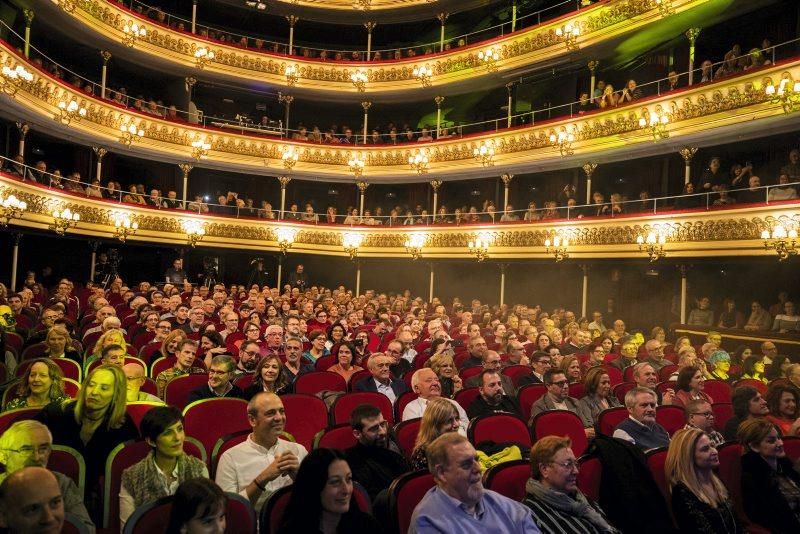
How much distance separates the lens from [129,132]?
881 inches

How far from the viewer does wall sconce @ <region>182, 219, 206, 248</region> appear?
2398 centimetres

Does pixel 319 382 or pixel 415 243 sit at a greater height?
pixel 415 243

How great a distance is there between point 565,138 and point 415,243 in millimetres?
7635

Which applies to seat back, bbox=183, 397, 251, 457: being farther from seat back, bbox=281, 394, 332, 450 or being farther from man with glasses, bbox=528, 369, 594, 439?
man with glasses, bbox=528, 369, 594, 439

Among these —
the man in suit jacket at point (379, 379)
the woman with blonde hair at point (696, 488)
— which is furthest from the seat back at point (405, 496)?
the man in suit jacket at point (379, 379)

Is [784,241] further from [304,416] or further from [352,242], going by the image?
[352,242]

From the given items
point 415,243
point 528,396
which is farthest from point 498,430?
point 415,243

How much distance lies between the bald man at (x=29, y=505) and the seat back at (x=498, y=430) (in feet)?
9.80

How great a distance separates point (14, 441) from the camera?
3.20 meters

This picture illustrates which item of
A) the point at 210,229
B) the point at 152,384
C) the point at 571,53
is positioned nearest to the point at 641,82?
the point at 571,53

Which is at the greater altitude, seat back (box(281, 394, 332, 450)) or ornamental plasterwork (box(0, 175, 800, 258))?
ornamental plasterwork (box(0, 175, 800, 258))

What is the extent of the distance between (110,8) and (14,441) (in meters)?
22.3

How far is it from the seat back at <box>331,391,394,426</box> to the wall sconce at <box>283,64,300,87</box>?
23.6 m

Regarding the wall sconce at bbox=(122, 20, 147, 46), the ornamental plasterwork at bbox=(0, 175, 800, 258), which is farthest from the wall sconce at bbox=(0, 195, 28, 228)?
the wall sconce at bbox=(122, 20, 147, 46)
